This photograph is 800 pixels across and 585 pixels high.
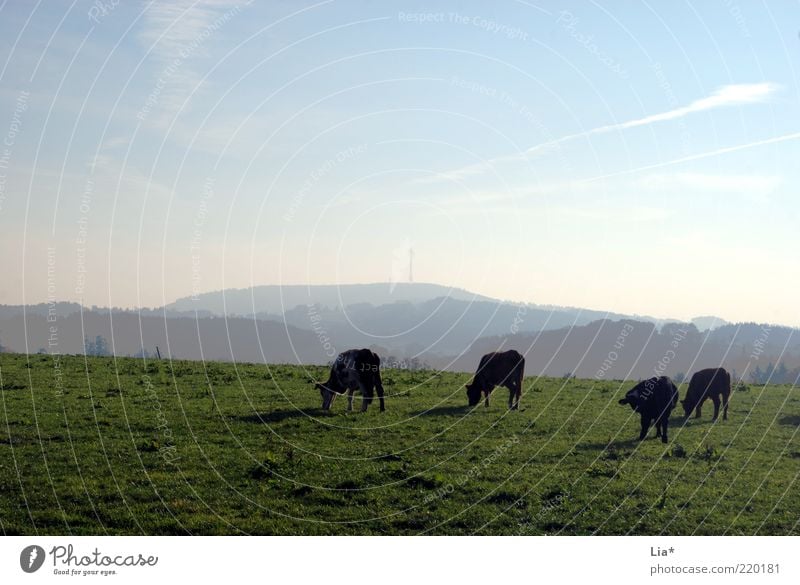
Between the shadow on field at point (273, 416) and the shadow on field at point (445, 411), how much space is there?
4176 mm

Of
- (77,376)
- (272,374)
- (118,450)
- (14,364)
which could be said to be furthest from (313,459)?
(14,364)

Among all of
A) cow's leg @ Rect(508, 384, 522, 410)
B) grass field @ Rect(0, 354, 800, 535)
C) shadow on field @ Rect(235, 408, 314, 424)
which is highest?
cow's leg @ Rect(508, 384, 522, 410)

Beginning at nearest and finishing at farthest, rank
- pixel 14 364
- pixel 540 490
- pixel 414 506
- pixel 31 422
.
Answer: pixel 414 506 → pixel 540 490 → pixel 31 422 → pixel 14 364

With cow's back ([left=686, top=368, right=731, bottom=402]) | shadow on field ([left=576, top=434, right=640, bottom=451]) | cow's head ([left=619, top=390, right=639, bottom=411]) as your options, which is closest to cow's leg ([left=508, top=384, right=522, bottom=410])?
cow's head ([left=619, top=390, right=639, bottom=411])

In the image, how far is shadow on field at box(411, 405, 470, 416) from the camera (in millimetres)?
29484

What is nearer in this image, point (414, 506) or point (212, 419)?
point (414, 506)

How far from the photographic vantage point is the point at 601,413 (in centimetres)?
3123

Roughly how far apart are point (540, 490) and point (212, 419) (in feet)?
39.7

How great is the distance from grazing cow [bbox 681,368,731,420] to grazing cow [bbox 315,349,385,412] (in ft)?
39.5

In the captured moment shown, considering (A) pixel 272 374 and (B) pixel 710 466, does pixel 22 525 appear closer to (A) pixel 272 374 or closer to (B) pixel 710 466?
(B) pixel 710 466

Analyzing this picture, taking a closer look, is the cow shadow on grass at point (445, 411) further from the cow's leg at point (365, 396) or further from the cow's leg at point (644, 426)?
the cow's leg at point (644, 426)

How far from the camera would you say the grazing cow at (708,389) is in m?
31.4

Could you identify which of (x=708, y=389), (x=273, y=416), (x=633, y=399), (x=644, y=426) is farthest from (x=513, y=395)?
(x=273, y=416)

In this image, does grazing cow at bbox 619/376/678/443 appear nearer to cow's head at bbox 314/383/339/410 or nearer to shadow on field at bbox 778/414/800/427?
shadow on field at bbox 778/414/800/427
